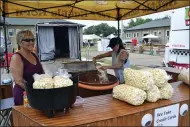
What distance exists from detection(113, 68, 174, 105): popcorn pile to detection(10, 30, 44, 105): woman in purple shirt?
102 centimetres

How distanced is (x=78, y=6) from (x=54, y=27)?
317 inches

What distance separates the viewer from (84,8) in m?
4.62

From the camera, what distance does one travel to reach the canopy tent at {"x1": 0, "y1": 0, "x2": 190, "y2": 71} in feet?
13.0

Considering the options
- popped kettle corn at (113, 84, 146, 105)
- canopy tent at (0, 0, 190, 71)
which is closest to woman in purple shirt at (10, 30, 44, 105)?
popped kettle corn at (113, 84, 146, 105)

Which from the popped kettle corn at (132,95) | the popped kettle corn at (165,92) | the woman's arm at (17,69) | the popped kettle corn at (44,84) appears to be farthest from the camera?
the woman's arm at (17,69)

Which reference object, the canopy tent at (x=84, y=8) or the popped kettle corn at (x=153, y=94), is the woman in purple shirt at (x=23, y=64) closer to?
the popped kettle corn at (x=153, y=94)

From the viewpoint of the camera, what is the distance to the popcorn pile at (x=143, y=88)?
1535mm

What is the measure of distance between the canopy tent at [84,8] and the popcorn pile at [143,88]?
2377 mm

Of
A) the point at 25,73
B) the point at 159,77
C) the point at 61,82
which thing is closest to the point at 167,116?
the point at 159,77

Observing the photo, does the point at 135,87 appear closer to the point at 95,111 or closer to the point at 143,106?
the point at 143,106

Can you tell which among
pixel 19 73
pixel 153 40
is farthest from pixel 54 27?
pixel 153 40

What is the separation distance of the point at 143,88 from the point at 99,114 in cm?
37

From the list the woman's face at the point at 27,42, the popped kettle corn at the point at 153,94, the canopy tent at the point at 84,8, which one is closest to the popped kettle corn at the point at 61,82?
the popped kettle corn at the point at 153,94

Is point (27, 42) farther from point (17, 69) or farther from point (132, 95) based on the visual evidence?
point (132, 95)
